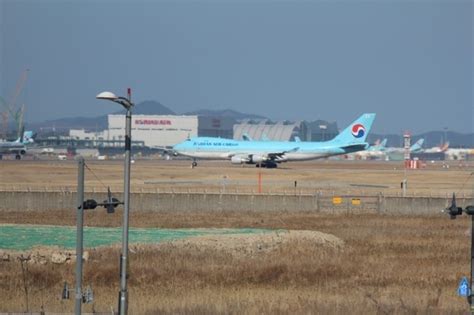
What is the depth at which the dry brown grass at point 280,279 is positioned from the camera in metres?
29.8

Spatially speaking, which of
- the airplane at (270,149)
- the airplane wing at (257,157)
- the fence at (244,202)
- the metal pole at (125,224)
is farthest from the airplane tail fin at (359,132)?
the metal pole at (125,224)

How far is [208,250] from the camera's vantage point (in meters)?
41.6

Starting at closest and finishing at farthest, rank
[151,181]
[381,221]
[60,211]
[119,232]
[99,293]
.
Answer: [99,293] → [119,232] → [381,221] → [60,211] → [151,181]

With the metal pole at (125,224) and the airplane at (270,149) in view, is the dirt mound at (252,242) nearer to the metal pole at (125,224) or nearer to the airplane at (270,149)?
the metal pole at (125,224)

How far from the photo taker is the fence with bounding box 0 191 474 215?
6525cm

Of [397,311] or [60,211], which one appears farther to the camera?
[60,211]

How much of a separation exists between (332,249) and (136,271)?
11277 millimetres

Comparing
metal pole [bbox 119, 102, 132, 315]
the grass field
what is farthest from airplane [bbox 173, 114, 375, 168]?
metal pole [bbox 119, 102, 132, 315]

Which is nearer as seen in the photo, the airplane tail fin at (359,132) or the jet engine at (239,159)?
the jet engine at (239,159)

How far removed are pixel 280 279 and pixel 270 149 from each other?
105 metres

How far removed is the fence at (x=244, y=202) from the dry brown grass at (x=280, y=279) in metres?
14.4

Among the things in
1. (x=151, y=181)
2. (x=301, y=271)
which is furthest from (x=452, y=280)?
(x=151, y=181)

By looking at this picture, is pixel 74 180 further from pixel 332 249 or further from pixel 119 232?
pixel 332 249

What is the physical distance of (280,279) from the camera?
36656 mm
